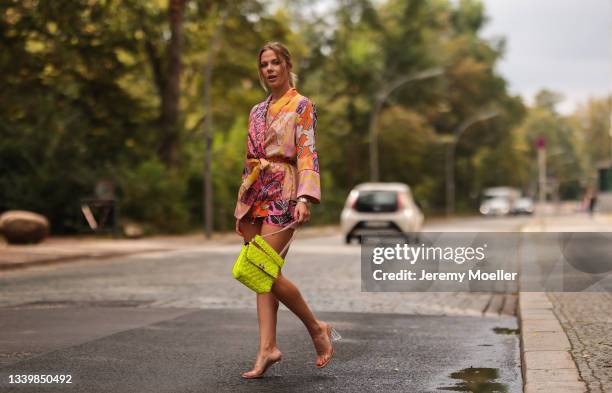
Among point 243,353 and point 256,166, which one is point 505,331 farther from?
point 256,166

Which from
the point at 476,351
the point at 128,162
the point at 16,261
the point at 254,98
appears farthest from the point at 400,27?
the point at 476,351

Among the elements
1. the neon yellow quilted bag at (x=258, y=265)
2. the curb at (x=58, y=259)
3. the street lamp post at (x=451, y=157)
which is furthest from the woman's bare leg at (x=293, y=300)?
the street lamp post at (x=451, y=157)

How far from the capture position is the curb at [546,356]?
4.97m

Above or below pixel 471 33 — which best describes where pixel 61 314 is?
below

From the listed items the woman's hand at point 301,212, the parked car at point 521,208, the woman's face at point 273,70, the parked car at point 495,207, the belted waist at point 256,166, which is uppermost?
the woman's face at point 273,70

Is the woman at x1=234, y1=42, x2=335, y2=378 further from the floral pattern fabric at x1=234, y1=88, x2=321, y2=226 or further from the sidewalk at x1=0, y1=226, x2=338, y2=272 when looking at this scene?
the sidewalk at x1=0, y1=226, x2=338, y2=272

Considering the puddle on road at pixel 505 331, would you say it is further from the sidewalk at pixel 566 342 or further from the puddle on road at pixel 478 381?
the puddle on road at pixel 478 381

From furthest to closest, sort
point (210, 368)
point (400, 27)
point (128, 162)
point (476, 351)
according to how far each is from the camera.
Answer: point (400, 27) → point (128, 162) → point (476, 351) → point (210, 368)

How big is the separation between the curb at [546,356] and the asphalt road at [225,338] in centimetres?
16

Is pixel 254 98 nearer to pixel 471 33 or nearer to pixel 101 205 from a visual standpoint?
pixel 101 205

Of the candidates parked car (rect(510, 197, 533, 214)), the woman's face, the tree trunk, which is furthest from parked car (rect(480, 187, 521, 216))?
the woman's face

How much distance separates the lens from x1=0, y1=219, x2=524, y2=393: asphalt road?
5703mm

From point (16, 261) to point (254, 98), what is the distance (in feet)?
79.4

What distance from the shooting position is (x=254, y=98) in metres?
39.8
